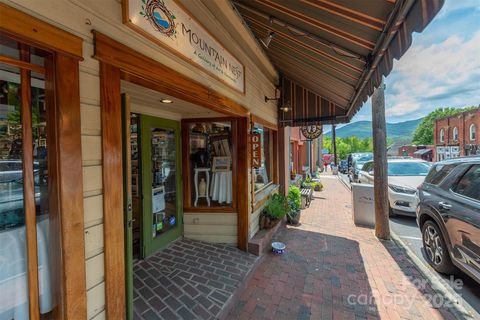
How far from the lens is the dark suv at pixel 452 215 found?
107 inches

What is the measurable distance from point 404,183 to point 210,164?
535 centimetres

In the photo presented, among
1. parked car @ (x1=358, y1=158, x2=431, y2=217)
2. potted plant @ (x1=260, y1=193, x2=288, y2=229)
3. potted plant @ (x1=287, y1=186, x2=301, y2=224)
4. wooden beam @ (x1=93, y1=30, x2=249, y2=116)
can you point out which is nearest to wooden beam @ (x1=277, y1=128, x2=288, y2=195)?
potted plant @ (x1=287, y1=186, x2=301, y2=224)

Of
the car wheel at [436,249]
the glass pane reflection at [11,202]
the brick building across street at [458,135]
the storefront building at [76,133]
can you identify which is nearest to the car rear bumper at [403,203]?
the car wheel at [436,249]

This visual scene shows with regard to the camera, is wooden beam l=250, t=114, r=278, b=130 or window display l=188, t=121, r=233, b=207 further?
wooden beam l=250, t=114, r=278, b=130

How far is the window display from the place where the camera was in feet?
14.0

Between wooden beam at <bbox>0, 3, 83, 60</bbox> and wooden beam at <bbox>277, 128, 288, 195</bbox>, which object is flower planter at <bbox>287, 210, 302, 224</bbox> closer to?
wooden beam at <bbox>277, 128, 288, 195</bbox>

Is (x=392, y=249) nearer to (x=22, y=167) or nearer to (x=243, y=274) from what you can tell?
(x=243, y=274)

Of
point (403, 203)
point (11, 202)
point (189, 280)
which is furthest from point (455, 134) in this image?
point (11, 202)

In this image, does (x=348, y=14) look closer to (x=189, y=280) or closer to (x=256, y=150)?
(x=256, y=150)

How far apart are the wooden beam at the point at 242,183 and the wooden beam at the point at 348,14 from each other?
218 centimetres

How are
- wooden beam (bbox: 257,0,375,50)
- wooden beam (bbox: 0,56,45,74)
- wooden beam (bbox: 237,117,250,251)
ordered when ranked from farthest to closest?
wooden beam (bbox: 237,117,250,251)
wooden beam (bbox: 257,0,375,50)
wooden beam (bbox: 0,56,45,74)

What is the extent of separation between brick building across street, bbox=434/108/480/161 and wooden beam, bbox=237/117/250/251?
22.4 meters

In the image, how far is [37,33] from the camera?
46.7 inches

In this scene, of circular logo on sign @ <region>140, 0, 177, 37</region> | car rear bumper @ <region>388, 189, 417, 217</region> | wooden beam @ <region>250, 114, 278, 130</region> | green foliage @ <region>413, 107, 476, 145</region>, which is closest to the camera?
circular logo on sign @ <region>140, 0, 177, 37</region>
